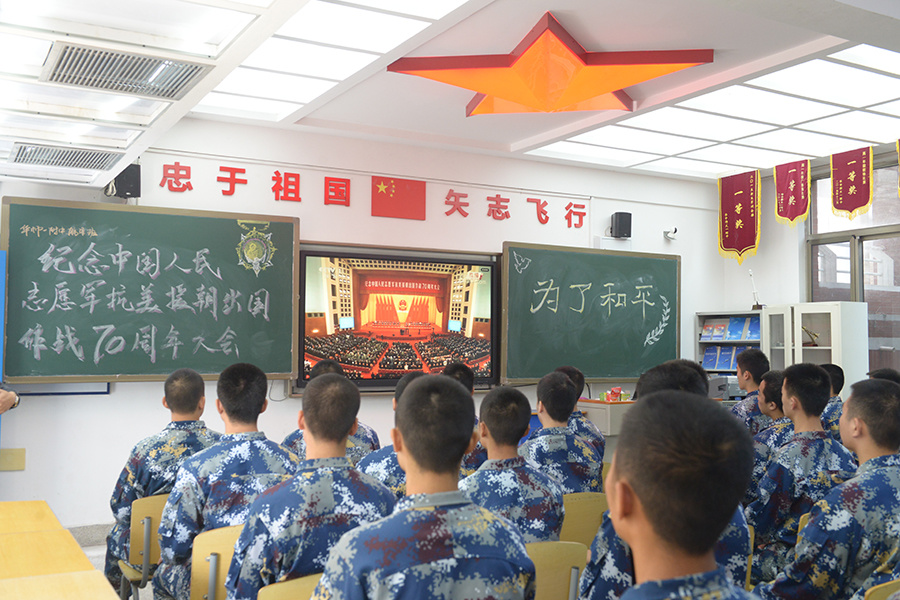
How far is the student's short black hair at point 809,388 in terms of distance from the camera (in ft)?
10.5

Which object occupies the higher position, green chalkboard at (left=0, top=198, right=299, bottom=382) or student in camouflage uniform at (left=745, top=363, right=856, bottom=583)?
green chalkboard at (left=0, top=198, right=299, bottom=382)

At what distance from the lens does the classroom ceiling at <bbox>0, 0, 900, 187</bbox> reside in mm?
2691

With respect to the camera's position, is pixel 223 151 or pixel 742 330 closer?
pixel 223 151

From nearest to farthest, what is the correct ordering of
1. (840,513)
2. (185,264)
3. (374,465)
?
1. (840,513)
2. (374,465)
3. (185,264)

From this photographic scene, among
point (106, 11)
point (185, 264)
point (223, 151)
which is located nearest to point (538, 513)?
point (106, 11)

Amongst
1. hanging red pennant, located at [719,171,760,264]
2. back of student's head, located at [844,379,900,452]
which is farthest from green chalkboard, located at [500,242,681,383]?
back of student's head, located at [844,379,900,452]

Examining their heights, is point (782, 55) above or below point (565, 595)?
above

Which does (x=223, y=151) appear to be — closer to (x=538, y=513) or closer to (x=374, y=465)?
(x=374, y=465)

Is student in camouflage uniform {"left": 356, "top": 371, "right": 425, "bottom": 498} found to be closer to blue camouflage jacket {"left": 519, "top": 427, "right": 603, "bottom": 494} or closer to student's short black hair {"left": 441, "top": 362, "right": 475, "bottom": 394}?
blue camouflage jacket {"left": 519, "top": 427, "right": 603, "bottom": 494}

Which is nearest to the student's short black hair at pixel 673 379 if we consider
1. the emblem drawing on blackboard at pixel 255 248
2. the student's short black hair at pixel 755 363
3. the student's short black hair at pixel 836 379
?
the student's short black hair at pixel 755 363

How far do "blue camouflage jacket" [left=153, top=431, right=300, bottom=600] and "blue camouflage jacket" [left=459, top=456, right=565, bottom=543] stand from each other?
70cm

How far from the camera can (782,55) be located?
4.53m

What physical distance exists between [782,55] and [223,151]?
154 inches

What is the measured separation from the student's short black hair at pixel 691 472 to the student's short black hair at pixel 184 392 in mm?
2621
